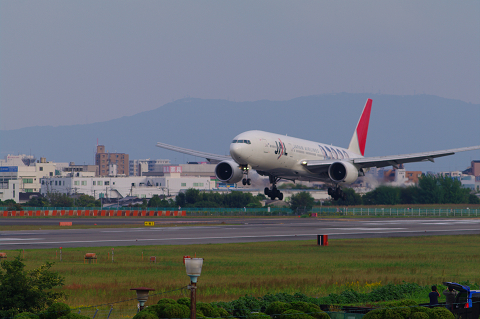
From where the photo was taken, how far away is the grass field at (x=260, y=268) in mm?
26812

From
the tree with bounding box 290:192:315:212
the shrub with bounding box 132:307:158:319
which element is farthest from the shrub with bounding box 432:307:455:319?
the tree with bounding box 290:192:315:212

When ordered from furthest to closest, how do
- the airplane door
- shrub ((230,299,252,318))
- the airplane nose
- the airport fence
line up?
1. the airport fence
2. the airplane door
3. the airplane nose
4. shrub ((230,299,252,318))

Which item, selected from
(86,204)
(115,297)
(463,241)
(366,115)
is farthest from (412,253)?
(86,204)

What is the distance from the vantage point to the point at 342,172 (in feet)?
219

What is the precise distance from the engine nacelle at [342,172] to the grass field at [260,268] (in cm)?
1578

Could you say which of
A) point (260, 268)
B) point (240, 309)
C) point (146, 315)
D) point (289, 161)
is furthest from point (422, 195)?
point (146, 315)

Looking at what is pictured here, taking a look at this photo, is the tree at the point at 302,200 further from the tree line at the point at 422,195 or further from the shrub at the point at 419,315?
the shrub at the point at 419,315

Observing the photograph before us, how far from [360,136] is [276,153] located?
32680mm

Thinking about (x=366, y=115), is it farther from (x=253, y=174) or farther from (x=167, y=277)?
Answer: (x=167, y=277)

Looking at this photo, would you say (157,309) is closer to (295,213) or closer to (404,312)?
(404,312)

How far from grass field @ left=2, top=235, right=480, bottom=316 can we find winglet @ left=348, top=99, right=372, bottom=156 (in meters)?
38.0

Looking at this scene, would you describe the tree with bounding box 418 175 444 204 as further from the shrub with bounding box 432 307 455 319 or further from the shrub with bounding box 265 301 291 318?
the shrub with bounding box 265 301 291 318

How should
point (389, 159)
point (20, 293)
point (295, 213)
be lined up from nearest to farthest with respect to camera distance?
point (20, 293)
point (389, 159)
point (295, 213)

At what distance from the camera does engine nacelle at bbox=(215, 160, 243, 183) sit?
66.1 metres
